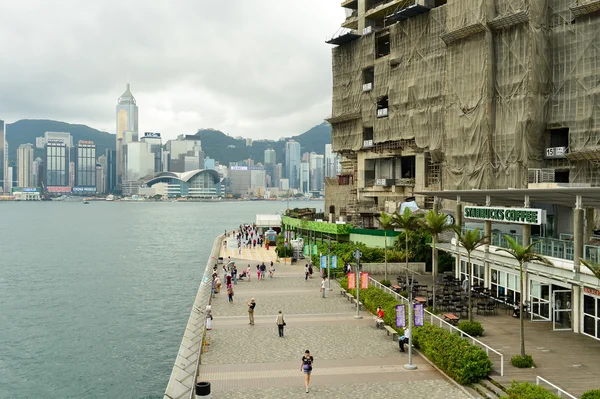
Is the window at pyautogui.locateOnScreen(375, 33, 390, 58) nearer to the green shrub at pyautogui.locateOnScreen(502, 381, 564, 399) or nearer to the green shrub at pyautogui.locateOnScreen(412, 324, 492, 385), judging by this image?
the green shrub at pyautogui.locateOnScreen(412, 324, 492, 385)

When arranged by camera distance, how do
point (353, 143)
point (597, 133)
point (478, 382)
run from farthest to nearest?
point (353, 143) → point (597, 133) → point (478, 382)

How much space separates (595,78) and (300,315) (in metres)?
37.2

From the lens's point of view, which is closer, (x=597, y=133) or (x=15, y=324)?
(x=15, y=324)

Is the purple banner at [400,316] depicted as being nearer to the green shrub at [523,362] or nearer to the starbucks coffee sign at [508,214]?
the green shrub at [523,362]

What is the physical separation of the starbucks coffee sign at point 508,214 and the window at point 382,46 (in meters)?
54.7

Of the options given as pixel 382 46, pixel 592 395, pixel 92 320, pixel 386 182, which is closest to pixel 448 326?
pixel 592 395

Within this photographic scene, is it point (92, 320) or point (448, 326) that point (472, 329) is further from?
point (92, 320)

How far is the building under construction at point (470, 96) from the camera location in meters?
56.5

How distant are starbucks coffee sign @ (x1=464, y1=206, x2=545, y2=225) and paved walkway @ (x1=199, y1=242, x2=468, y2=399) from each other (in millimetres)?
10777

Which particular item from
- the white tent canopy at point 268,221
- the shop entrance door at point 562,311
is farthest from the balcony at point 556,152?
the white tent canopy at point 268,221

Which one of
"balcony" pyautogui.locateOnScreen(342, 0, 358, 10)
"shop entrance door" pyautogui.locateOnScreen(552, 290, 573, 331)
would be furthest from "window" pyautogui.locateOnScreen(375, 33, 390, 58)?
"shop entrance door" pyautogui.locateOnScreen(552, 290, 573, 331)

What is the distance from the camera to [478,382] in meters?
22.9

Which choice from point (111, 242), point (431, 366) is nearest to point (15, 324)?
point (431, 366)

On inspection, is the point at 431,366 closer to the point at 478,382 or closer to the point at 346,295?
the point at 478,382
